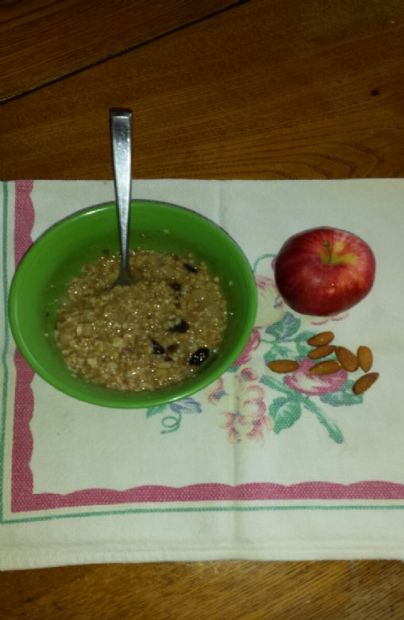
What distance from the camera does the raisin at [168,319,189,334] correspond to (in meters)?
1.04

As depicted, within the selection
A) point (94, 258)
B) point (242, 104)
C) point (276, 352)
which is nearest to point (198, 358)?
point (276, 352)

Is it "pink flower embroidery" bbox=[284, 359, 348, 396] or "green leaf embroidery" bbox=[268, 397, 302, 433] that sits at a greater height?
"pink flower embroidery" bbox=[284, 359, 348, 396]

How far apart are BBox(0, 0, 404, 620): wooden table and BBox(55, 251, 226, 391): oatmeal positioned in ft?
0.70

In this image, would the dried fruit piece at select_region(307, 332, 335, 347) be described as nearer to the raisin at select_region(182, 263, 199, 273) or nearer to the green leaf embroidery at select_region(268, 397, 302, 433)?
the green leaf embroidery at select_region(268, 397, 302, 433)

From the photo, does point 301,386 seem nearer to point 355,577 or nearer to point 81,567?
point 355,577

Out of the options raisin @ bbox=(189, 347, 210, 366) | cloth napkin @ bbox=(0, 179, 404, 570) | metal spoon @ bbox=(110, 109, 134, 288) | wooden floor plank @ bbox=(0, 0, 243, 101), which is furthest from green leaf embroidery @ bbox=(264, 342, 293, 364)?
wooden floor plank @ bbox=(0, 0, 243, 101)

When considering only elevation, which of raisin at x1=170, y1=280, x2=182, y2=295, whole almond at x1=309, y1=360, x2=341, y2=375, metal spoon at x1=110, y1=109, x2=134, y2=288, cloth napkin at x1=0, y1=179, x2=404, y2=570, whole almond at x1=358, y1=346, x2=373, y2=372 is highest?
metal spoon at x1=110, y1=109, x2=134, y2=288

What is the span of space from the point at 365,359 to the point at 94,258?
1.65 feet

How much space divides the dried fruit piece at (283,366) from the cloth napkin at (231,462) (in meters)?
0.01

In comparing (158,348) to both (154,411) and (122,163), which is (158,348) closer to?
(154,411)

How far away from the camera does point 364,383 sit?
106 centimetres

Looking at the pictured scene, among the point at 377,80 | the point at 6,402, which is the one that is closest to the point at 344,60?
the point at 377,80

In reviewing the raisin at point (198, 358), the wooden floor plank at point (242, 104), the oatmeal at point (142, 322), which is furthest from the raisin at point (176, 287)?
the wooden floor plank at point (242, 104)

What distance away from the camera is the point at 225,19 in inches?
49.1
